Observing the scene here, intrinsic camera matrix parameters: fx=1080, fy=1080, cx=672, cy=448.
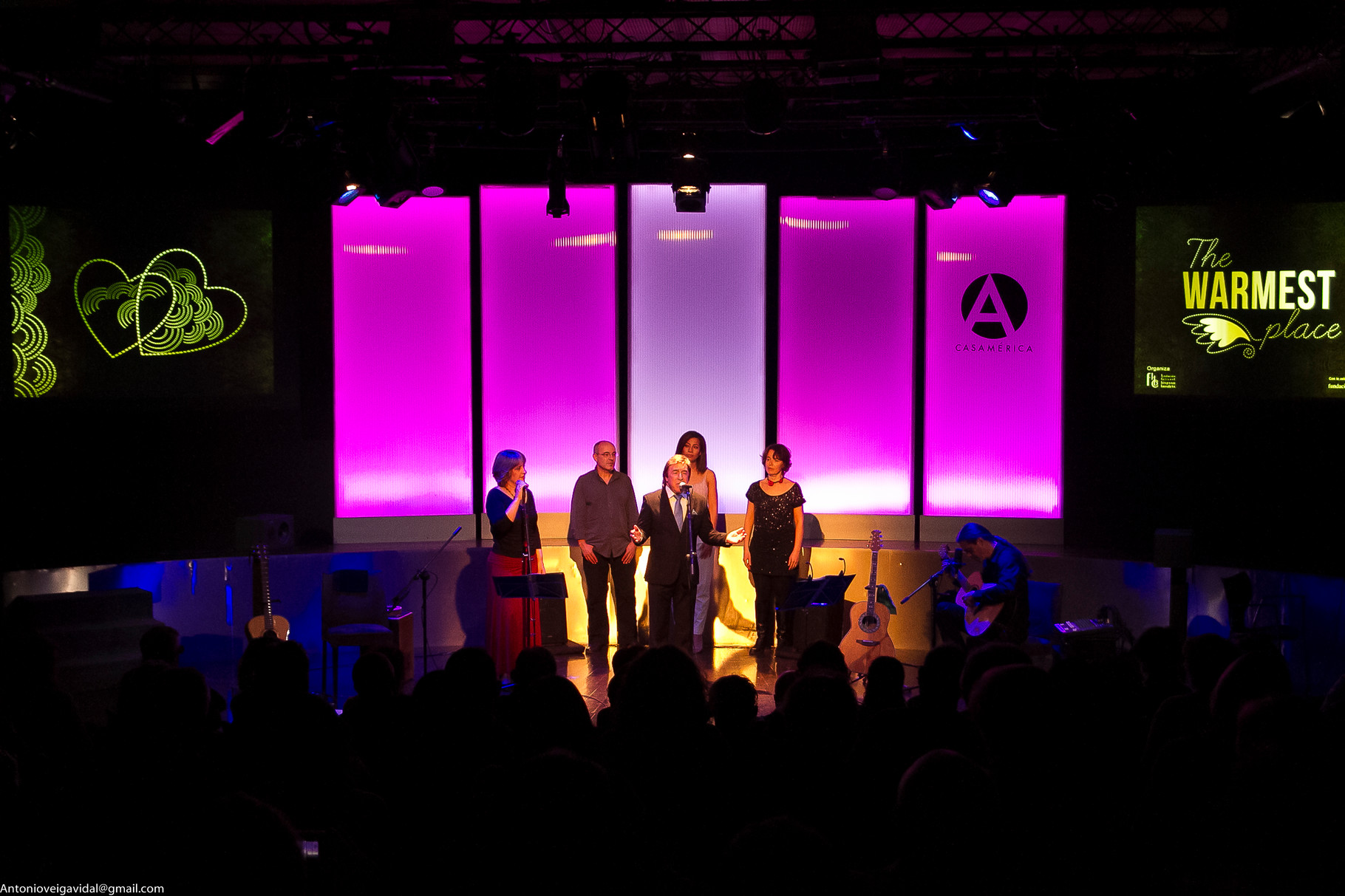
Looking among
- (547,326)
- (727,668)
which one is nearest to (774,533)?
(727,668)

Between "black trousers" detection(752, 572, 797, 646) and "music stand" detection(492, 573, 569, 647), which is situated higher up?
"music stand" detection(492, 573, 569, 647)

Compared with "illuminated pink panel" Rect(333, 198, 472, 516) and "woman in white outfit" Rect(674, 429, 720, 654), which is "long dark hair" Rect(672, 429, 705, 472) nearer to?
"woman in white outfit" Rect(674, 429, 720, 654)

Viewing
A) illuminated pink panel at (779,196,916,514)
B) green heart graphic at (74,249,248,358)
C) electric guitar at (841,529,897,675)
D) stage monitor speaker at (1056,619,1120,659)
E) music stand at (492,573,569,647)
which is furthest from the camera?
illuminated pink panel at (779,196,916,514)

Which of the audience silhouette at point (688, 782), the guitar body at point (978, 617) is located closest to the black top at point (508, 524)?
the guitar body at point (978, 617)

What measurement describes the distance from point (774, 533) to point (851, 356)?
2.03 m

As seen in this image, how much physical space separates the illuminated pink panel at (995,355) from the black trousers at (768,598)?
184 cm

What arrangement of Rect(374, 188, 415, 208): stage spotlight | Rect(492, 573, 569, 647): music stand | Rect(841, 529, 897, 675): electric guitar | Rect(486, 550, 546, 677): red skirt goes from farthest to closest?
1. Rect(374, 188, 415, 208): stage spotlight
2. Rect(841, 529, 897, 675): electric guitar
3. Rect(486, 550, 546, 677): red skirt
4. Rect(492, 573, 569, 647): music stand

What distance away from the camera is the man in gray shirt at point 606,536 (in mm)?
7785

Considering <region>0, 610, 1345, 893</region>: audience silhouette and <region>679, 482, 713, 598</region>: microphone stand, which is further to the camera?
<region>679, 482, 713, 598</region>: microphone stand

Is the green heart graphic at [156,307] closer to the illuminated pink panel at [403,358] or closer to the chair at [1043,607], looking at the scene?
the illuminated pink panel at [403,358]

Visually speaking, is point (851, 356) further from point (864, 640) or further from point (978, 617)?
point (978, 617)

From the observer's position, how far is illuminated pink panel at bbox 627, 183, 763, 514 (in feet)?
29.2

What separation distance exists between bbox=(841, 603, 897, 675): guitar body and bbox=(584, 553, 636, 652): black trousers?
5.33 ft

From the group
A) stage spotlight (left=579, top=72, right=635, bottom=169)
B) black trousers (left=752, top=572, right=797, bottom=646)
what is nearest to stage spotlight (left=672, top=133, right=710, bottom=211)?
stage spotlight (left=579, top=72, right=635, bottom=169)
